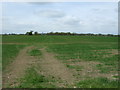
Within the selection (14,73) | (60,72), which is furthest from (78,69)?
(14,73)

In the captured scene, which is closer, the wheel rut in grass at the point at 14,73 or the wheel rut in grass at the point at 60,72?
the wheel rut in grass at the point at 14,73

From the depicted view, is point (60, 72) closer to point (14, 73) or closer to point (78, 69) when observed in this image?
point (78, 69)

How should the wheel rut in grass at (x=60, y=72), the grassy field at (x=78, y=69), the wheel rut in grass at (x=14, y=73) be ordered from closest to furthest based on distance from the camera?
the grassy field at (x=78, y=69)
the wheel rut in grass at (x=14, y=73)
the wheel rut in grass at (x=60, y=72)

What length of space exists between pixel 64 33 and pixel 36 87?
334ft

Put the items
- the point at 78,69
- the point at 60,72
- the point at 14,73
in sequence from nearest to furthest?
1. the point at 14,73
2. the point at 60,72
3. the point at 78,69

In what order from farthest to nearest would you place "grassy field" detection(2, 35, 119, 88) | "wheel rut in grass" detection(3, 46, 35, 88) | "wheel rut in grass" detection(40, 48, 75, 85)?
"wheel rut in grass" detection(40, 48, 75, 85) → "wheel rut in grass" detection(3, 46, 35, 88) → "grassy field" detection(2, 35, 119, 88)

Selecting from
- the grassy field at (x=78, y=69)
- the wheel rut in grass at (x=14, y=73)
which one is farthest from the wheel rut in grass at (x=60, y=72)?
the wheel rut in grass at (x=14, y=73)

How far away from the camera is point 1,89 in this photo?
600cm

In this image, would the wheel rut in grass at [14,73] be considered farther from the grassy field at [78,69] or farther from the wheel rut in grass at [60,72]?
the wheel rut in grass at [60,72]

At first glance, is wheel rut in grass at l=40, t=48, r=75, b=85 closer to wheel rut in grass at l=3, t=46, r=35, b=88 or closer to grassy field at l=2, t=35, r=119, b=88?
grassy field at l=2, t=35, r=119, b=88

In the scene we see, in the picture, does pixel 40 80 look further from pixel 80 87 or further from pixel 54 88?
pixel 80 87

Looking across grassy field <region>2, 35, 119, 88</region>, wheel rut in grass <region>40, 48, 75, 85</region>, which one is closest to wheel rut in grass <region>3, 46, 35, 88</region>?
grassy field <region>2, 35, 119, 88</region>

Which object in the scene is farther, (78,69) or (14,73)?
(78,69)

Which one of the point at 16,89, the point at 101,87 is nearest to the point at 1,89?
the point at 16,89
